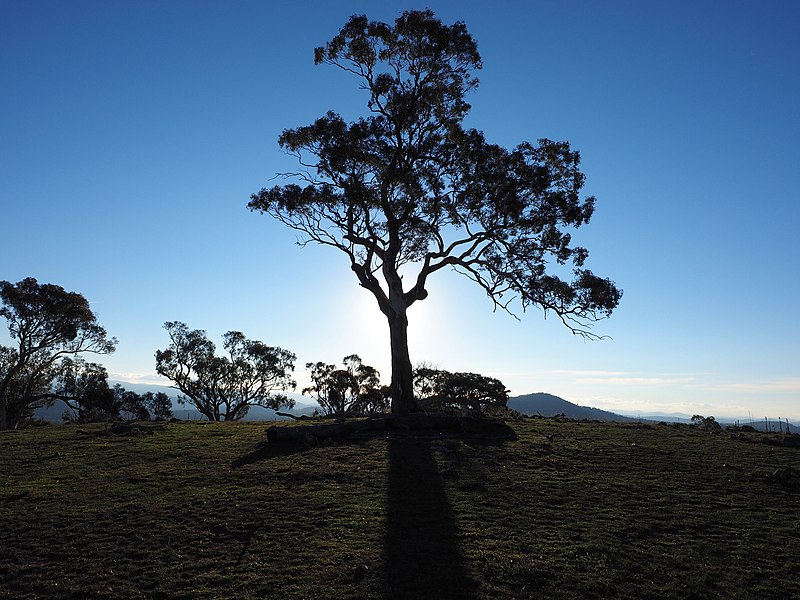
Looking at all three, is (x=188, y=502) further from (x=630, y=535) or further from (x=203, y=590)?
(x=630, y=535)

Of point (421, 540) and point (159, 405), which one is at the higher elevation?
point (159, 405)

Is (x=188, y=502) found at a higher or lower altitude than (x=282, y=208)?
lower

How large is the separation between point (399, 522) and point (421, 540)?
1.01 m

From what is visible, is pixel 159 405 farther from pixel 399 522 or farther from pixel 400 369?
pixel 399 522

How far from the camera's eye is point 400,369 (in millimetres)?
24031

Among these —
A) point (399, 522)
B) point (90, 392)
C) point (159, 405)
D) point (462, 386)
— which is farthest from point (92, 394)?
point (399, 522)

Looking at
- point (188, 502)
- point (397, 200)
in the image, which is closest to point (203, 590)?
point (188, 502)

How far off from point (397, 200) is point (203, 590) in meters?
21.6

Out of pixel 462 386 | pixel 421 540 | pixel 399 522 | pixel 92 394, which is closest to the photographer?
pixel 421 540

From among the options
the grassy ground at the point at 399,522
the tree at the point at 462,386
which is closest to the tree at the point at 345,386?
the tree at the point at 462,386

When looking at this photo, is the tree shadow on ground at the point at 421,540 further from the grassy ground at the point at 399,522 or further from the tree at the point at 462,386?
the tree at the point at 462,386

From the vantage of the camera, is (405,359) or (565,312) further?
(565,312)

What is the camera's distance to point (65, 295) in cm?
4722

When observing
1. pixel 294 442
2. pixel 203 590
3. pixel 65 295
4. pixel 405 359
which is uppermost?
pixel 65 295
